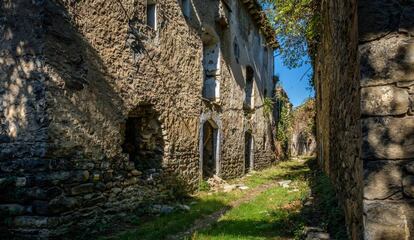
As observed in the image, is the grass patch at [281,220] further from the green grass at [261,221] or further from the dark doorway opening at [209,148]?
the dark doorway opening at [209,148]

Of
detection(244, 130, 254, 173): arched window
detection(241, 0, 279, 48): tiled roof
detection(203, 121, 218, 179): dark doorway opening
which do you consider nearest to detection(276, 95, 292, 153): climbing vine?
detection(241, 0, 279, 48): tiled roof

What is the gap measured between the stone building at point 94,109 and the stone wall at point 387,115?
4367 millimetres

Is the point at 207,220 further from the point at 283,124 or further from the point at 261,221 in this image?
the point at 283,124

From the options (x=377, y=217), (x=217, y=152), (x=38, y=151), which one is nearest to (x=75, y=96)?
(x=38, y=151)

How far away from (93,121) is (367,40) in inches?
187

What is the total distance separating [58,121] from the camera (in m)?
5.58

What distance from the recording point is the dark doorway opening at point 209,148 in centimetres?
1162

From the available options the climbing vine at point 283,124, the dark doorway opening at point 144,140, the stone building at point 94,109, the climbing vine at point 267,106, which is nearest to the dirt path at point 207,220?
the stone building at point 94,109

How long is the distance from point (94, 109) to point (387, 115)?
15.9 feet

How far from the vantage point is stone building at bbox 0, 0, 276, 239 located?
5.43 metres

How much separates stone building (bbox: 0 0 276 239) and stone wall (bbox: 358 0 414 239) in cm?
437

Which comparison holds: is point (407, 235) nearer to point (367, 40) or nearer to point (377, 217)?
point (377, 217)

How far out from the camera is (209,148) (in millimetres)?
11797

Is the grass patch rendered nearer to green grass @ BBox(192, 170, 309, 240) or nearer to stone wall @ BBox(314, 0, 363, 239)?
green grass @ BBox(192, 170, 309, 240)
